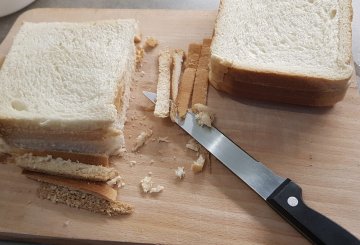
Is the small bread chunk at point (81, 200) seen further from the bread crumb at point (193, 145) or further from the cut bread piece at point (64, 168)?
the bread crumb at point (193, 145)

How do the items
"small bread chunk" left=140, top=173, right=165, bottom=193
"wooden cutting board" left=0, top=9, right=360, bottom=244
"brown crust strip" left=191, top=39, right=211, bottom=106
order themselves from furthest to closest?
"brown crust strip" left=191, top=39, right=211, bottom=106 → "small bread chunk" left=140, top=173, right=165, bottom=193 → "wooden cutting board" left=0, top=9, right=360, bottom=244

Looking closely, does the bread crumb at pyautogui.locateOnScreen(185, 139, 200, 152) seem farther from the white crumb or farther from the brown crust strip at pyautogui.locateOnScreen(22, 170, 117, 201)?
the brown crust strip at pyautogui.locateOnScreen(22, 170, 117, 201)

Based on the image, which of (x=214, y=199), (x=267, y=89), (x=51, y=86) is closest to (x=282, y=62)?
(x=267, y=89)

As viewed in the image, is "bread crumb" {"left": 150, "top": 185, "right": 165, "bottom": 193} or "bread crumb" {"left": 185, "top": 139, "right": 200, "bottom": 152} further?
"bread crumb" {"left": 185, "top": 139, "right": 200, "bottom": 152}

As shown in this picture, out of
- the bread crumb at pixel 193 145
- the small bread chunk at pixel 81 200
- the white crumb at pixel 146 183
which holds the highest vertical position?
the bread crumb at pixel 193 145

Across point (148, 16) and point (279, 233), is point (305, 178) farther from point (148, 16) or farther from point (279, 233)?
point (148, 16)

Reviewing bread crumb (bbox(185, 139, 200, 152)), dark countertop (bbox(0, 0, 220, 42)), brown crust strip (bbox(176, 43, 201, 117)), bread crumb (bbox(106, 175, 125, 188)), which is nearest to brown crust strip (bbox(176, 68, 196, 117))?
brown crust strip (bbox(176, 43, 201, 117))

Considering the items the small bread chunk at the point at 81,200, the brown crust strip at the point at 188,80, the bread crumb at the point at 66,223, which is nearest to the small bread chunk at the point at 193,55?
the brown crust strip at the point at 188,80
